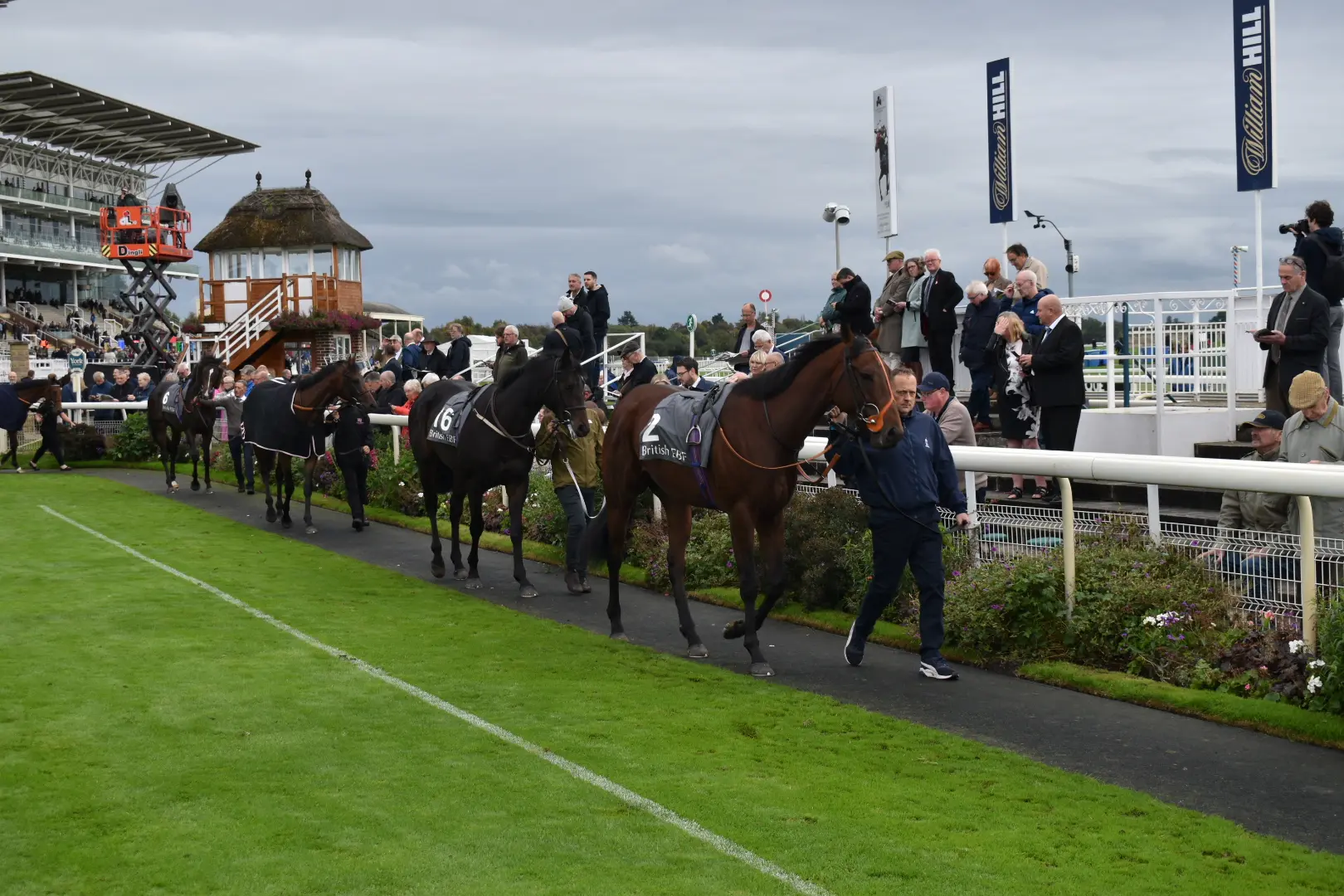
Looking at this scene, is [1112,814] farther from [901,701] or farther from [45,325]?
[45,325]

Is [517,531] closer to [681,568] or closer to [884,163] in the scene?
[681,568]

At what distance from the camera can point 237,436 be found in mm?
19406

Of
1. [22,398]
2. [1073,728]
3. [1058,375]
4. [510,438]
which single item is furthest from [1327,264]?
[22,398]

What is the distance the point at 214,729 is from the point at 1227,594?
5272mm

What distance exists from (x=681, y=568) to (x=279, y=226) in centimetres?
3212

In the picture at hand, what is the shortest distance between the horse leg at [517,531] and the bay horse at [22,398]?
14.1 m

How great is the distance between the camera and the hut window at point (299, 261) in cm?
3816

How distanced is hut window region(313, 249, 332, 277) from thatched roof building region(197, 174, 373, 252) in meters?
0.24

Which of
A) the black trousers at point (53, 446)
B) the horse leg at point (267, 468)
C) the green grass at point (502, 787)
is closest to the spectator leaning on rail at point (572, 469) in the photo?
the green grass at point (502, 787)

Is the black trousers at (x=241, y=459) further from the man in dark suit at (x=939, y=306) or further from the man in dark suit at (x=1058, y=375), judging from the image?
the man in dark suit at (x=1058, y=375)

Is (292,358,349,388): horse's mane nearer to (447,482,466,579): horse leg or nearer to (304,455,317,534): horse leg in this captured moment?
(304,455,317,534): horse leg

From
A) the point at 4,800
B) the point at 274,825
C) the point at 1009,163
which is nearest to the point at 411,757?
the point at 274,825

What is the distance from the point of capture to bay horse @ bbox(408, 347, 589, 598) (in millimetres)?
10797

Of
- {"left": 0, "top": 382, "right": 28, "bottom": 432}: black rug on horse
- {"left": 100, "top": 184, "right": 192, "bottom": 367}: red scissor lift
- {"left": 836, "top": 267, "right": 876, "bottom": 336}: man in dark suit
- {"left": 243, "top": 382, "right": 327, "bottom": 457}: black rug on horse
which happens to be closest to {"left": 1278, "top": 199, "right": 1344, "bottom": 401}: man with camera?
{"left": 836, "top": 267, "right": 876, "bottom": 336}: man in dark suit
